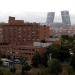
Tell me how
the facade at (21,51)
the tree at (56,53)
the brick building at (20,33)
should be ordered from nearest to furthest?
the tree at (56,53)
the facade at (21,51)
the brick building at (20,33)

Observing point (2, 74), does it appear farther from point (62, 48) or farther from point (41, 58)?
point (62, 48)

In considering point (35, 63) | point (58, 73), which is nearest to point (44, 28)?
point (35, 63)

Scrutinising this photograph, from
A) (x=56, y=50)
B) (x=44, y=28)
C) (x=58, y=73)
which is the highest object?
(x=44, y=28)

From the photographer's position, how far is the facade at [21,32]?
22797 mm

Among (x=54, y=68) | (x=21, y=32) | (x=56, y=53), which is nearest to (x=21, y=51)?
(x=56, y=53)

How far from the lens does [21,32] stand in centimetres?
2323

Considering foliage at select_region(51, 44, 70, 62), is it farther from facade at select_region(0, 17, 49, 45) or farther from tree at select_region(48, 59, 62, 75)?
facade at select_region(0, 17, 49, 45)

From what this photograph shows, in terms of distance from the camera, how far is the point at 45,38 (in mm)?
23500

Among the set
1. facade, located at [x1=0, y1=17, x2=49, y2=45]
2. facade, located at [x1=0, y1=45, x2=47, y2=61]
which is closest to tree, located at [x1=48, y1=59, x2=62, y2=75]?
facade, located at [x1=0, y1=45, x2=47, y2=61]

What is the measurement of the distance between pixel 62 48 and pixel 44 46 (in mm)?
2132

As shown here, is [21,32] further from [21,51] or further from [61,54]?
[61,54]

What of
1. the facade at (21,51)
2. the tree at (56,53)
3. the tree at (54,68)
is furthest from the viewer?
the facade at (21,51)

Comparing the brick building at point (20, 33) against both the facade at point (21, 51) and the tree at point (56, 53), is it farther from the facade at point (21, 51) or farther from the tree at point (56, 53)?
the tree at point (56, 53)

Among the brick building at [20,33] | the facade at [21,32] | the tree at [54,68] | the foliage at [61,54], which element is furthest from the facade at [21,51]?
the tree at [54,68]
